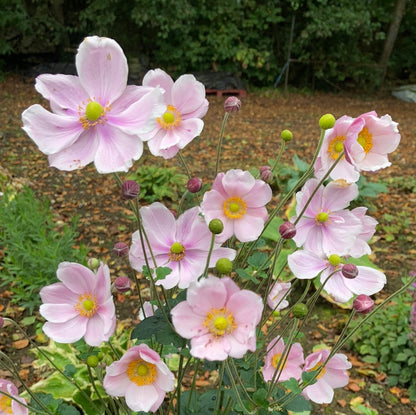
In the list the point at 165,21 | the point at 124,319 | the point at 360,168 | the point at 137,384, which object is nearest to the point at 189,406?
the point at 137,384

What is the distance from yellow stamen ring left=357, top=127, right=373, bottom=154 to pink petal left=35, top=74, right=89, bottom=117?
50 centimetres

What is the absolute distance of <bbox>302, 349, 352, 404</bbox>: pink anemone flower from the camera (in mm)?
1093

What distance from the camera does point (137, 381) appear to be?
904 millimetres

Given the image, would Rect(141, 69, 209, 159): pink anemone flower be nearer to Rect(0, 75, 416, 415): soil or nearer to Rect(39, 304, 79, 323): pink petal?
Rect(39, 304, 79, 323): pink petal

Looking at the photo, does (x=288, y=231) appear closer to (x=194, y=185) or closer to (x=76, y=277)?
(x=194, y=185)

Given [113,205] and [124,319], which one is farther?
[113,205]

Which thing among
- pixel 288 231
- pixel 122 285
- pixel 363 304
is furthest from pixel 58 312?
pixel 363 304

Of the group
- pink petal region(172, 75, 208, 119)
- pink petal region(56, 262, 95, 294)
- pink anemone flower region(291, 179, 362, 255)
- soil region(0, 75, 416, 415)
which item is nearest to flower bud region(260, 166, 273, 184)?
pink anemone flower region(291, 179, 362, 255)

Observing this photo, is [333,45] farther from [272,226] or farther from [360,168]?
[360,168]

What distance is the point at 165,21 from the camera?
802 cm

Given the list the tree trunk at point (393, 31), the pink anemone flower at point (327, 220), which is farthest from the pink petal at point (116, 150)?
the tree trunk at point (393, 31)

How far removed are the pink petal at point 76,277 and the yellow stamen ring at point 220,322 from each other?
27 cm

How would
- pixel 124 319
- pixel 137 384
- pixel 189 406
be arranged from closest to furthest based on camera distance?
pixel 137 384 < pixel 189 406 < pixel 124 319

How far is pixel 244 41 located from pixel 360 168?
9.03m
